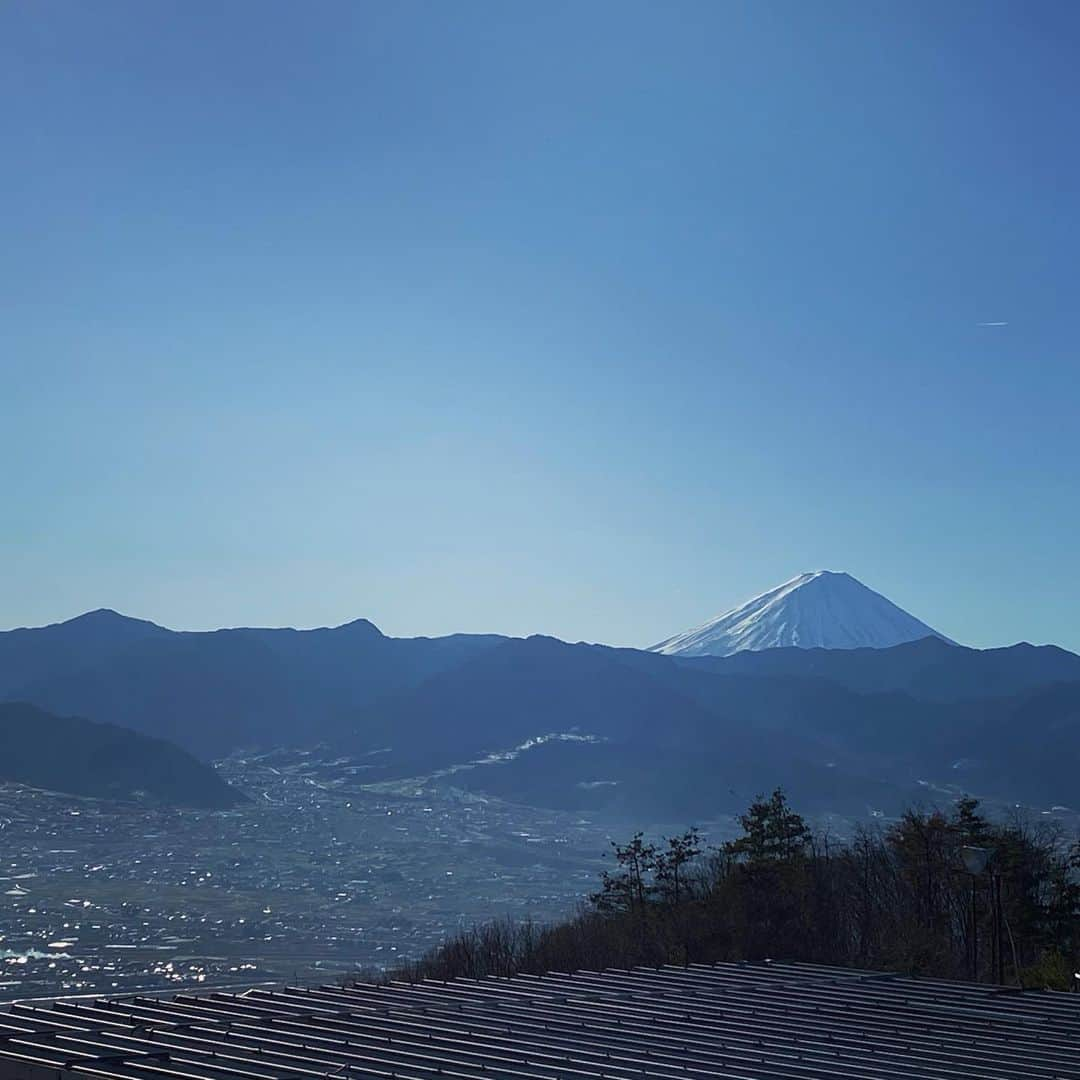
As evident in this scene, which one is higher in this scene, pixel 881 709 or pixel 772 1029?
pixel 881 709

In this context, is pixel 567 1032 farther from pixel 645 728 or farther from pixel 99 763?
pixel 645 728

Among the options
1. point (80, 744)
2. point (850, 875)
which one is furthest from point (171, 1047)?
point (80, 744)

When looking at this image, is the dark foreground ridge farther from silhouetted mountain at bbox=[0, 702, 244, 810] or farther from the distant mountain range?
silhouetted mountain at bbox=[0, 702, 244, 810]

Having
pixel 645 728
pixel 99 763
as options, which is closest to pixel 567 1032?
pixel 99 763

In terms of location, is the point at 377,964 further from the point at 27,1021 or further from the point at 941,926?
Result: the point at 27,1021

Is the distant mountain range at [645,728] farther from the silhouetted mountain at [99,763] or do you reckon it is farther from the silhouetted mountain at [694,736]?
the silhouetted mountain at [99,763]

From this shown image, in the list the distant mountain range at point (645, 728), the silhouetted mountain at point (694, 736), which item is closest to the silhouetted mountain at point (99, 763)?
the distant mountain range at point (645, 728)
